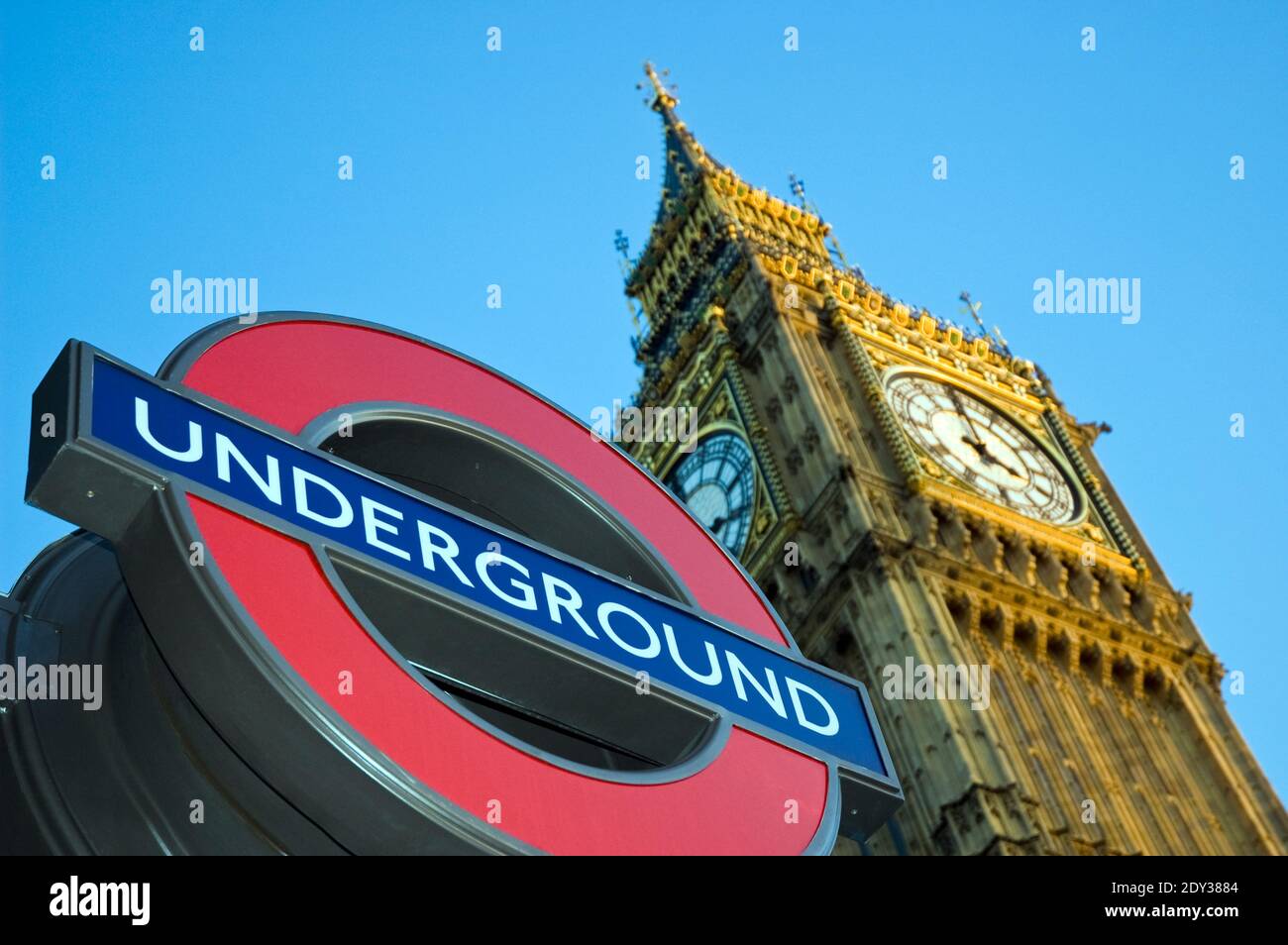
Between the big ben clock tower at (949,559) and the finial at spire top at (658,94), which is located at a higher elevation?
the finial at spire top at (658,94)

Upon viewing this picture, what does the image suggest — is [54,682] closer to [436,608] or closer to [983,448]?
[436,608]

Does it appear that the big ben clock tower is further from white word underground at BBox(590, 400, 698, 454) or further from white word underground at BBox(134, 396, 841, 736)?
white word underground at BBox(134, 396, 841, 736)

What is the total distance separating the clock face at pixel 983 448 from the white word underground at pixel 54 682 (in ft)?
115

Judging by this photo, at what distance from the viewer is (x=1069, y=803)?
34375mm

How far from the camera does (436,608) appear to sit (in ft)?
21.0

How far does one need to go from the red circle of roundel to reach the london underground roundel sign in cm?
1

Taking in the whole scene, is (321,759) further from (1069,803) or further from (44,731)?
(1069,803)

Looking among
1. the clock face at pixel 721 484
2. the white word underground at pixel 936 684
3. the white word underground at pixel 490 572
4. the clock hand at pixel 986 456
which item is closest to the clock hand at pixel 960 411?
the clock hand at pixel 986 456

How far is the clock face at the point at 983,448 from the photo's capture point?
4150 cm

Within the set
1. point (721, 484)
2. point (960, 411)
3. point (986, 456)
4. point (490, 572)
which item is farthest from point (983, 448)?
point (490, 572)
